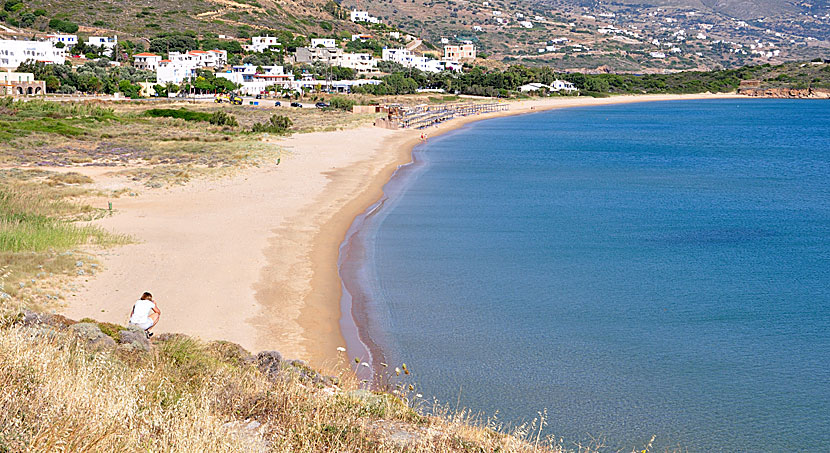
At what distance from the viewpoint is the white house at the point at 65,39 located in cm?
9311

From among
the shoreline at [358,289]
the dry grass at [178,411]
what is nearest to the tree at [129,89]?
the shoreline at [358,289]

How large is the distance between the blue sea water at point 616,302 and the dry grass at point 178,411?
335cm

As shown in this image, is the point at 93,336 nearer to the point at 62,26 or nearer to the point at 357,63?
the point at 357,63

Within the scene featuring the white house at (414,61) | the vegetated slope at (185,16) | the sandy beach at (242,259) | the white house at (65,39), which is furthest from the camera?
the white house at (414,61)

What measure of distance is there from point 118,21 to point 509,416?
116801 mm

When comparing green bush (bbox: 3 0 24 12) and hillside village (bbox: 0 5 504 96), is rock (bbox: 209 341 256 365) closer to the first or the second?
hillside village (bbox: 0 5 504 96)

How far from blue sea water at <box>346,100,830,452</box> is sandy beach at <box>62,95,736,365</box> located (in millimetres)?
1133

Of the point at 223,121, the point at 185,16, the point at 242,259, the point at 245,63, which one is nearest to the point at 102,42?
the point at 245,63

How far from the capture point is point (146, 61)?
88.8 meters

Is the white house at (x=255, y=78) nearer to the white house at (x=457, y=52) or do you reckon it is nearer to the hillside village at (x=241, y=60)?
the hillside village at (x=241, y=60)

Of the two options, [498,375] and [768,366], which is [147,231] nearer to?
[498,375]

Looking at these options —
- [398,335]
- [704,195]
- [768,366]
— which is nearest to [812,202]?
[704,195]

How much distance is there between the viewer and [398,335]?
13102 millimetres

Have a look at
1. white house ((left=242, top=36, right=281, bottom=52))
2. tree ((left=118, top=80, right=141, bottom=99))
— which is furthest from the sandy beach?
white house ((left=242, top=36, right=281, bottom=52))
